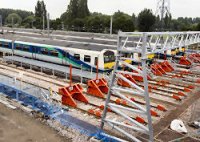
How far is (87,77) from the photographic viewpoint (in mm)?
Answer: 16969

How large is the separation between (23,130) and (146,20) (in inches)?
1785

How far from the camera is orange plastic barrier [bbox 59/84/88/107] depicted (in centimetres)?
1330

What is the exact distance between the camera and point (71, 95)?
13.6m

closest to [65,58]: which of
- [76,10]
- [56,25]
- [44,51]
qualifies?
[44,51]

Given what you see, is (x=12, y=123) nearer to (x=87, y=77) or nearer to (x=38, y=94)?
(x=38, y=94)

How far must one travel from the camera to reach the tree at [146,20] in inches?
2047

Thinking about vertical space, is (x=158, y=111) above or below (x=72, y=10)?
below

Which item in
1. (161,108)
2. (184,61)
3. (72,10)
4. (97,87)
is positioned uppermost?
(72,10)

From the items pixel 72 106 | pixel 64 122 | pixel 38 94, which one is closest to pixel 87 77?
pixel 72 106

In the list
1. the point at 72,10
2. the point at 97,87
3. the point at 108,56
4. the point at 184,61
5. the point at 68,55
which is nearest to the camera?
the point at 97,87

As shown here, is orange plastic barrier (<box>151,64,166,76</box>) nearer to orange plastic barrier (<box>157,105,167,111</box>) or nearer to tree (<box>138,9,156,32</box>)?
orange plastic barrier (<box>157,105,167,111</box>)

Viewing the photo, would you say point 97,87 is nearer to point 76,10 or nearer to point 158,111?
point 158,111

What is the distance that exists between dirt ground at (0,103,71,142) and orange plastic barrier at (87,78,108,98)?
4603 mm

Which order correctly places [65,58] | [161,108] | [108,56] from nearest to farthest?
[161,108], [108,56], [65,58]
